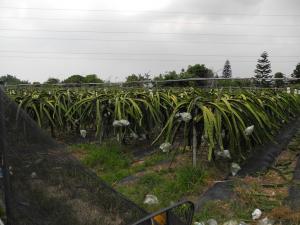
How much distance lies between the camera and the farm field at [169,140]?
3.27 metres

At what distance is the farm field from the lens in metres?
3.27

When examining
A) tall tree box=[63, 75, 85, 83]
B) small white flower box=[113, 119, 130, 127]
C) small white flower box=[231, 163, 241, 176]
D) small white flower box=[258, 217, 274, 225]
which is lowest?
small white flower box=[258, 217, 274, 225]

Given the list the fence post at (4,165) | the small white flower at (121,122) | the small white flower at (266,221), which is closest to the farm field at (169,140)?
the small white flower at (121,122)

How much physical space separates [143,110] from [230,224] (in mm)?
2537

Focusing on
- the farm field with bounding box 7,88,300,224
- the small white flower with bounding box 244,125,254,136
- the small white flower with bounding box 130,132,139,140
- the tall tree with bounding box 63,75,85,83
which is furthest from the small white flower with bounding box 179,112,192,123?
the tall tree with bounding box 63,75,85,83

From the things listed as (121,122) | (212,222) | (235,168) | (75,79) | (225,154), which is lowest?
(212,222)

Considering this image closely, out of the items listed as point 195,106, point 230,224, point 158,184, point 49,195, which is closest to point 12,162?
point 49,195

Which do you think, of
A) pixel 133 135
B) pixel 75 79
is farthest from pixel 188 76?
pixel 133 135

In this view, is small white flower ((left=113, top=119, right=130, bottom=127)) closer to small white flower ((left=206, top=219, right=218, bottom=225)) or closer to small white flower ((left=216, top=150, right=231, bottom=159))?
small white flower ((left=216, top=150, right=231, bottom=159))

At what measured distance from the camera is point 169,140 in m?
3.90

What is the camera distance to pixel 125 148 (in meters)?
4.89

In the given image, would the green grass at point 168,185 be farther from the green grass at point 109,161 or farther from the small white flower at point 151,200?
the green grass at point 109,161

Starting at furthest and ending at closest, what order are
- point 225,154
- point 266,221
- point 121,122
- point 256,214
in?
1. point 121,122
2. point 225,154
3. point 256,214
4. point 266,221

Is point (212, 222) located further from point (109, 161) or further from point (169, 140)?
point (109, 161)
